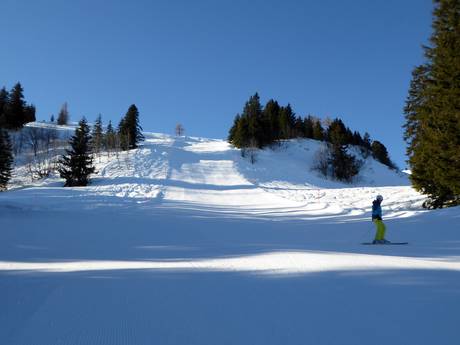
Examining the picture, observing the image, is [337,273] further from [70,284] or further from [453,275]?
[70,284]

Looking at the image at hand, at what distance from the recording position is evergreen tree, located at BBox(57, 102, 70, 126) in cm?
8038

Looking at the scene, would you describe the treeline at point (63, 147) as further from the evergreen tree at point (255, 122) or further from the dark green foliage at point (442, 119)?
the dark green foliage at point (442, 119)

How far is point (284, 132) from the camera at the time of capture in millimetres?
63844

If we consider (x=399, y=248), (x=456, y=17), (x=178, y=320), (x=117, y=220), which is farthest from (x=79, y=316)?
(x=456, y=17)

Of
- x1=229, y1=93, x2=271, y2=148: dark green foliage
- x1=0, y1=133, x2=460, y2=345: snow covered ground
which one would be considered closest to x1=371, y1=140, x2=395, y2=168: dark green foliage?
x1=229, y1=93, x2=271, y2=148: dark green foliage

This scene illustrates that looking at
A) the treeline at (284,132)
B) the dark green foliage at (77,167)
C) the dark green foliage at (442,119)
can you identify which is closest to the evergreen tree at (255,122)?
the treeline at (284,132)

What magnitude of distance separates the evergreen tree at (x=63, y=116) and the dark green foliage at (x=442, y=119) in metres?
85.7

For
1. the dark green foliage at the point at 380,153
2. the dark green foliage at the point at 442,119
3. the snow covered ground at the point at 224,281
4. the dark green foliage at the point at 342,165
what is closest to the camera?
the snow covered ground at the point at 224,281

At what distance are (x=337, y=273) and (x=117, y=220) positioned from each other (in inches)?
409

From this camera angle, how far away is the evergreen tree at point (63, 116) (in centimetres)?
8038

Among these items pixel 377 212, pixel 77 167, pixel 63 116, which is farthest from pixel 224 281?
pixel 63 116

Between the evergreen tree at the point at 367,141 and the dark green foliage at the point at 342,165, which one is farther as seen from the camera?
the evergreen tree at the point at 367,141

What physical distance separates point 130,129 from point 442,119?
4832 cm

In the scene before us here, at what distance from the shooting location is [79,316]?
3158mm
